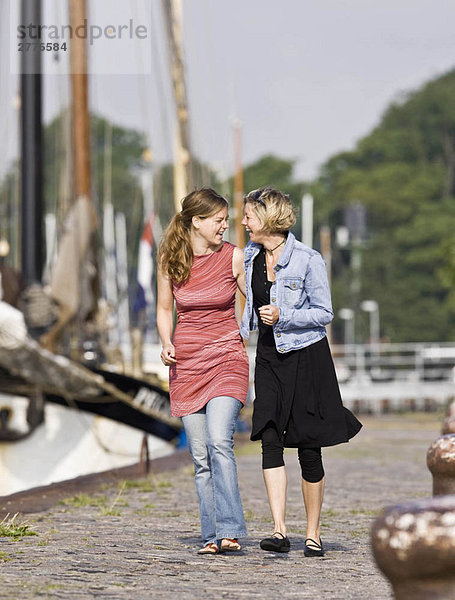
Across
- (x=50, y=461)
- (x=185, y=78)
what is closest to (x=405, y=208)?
(x=185, y=78)

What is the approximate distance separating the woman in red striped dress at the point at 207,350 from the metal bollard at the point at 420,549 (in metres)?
2.94

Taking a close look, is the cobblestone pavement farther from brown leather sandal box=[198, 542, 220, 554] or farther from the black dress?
the black dress

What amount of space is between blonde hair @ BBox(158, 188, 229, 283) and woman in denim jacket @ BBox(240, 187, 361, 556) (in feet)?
0.66

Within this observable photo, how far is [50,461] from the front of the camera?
17031 millimetres

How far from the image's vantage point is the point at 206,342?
6953 millimetres

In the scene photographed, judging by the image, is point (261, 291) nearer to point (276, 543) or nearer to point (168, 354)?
point (168, 354)

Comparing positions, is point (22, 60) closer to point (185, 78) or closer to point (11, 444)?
point (185, 78)

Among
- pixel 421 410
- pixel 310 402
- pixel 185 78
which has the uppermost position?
pixel 185 78

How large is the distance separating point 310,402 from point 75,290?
12.6 m

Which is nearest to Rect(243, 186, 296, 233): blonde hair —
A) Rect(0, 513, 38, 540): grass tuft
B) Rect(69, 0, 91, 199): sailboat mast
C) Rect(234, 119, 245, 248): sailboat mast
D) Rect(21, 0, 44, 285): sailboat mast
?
Rect(0, 513, 38, 540): grass tuft

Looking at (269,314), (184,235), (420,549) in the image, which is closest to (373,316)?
(184,235)

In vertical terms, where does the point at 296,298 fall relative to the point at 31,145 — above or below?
below

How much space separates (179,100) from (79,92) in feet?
5.19

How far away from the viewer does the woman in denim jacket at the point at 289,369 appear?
22.4ft
